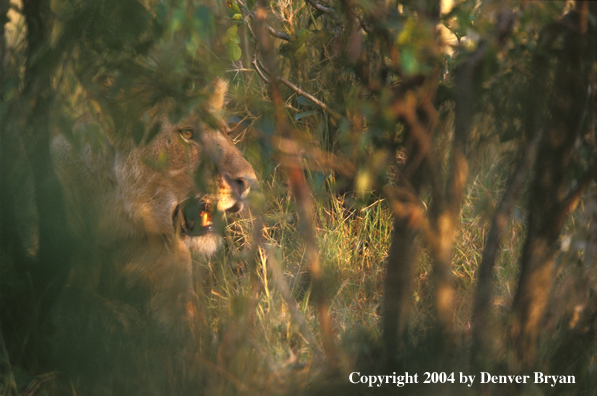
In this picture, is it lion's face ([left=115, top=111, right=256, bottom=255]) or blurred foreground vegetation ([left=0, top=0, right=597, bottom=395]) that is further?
lion's face ([left=115, top=111, right=256, bottom=255])

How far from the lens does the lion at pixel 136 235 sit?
2064mm

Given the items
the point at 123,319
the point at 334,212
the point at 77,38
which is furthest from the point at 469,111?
the point at 334,212

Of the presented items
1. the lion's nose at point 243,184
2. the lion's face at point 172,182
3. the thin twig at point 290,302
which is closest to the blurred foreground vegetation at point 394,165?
the thin twig at point 290,302

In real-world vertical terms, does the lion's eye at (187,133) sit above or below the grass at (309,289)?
above

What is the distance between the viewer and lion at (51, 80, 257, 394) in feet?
6.77

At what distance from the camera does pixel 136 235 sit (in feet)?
9.98

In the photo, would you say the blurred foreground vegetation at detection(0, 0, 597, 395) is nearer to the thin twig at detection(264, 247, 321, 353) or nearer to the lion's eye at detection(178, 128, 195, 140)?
the thin twig at detection(264, 247, 321, 353)

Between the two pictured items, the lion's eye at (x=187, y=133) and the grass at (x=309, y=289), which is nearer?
the grass at (x=309, y=289)

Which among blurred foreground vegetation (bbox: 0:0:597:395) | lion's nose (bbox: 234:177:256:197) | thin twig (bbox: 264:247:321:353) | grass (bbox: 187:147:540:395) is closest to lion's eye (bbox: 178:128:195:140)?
lion's nose (bbox: 234:177:256:197)

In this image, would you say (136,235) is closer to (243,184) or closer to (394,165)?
(243,184)

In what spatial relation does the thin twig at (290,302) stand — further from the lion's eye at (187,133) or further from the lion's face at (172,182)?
the lion's eye at (187,133)

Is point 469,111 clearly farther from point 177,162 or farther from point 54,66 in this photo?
point 177,162

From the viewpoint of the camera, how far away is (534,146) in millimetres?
1741

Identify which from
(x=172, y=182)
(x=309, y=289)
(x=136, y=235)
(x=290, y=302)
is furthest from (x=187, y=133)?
(x=290, y=302)
